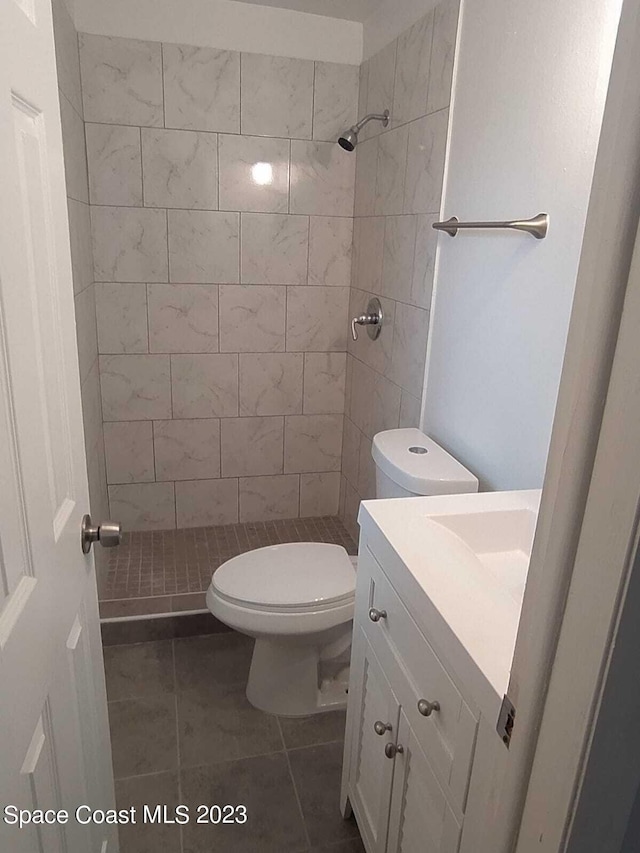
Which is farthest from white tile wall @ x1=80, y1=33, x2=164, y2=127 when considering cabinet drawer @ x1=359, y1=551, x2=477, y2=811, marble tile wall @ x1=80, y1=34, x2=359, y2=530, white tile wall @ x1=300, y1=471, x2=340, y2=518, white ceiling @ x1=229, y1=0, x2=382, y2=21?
cabinet drawer @ x1=359, y1=551, x2=477, y2=811

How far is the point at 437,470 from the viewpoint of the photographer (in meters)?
1.62

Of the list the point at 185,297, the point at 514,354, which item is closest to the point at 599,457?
the point at 514,354

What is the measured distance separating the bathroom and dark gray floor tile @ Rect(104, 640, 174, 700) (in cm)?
1

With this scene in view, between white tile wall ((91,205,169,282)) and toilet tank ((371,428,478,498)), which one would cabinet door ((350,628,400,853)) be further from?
white tile wall ((91,205,169,282))

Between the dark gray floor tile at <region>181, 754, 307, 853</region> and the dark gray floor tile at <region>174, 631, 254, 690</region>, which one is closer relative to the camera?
the dark gray floor tile at <region>181, 754, 307, 853</region>

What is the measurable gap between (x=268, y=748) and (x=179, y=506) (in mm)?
1273

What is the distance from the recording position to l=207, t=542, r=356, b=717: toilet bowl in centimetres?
174

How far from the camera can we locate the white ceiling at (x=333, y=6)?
2221 millimetres

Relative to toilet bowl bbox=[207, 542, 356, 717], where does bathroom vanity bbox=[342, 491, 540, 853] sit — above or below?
above

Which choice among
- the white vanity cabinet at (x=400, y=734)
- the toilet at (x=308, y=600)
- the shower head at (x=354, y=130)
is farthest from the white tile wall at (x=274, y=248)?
the white vanity cabinet at (x=400, y=734)

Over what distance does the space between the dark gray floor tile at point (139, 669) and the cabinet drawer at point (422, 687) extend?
1065 millimetres

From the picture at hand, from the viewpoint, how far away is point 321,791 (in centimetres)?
166

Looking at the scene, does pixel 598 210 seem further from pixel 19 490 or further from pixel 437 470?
pixel 437 470

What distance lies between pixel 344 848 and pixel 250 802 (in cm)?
28
